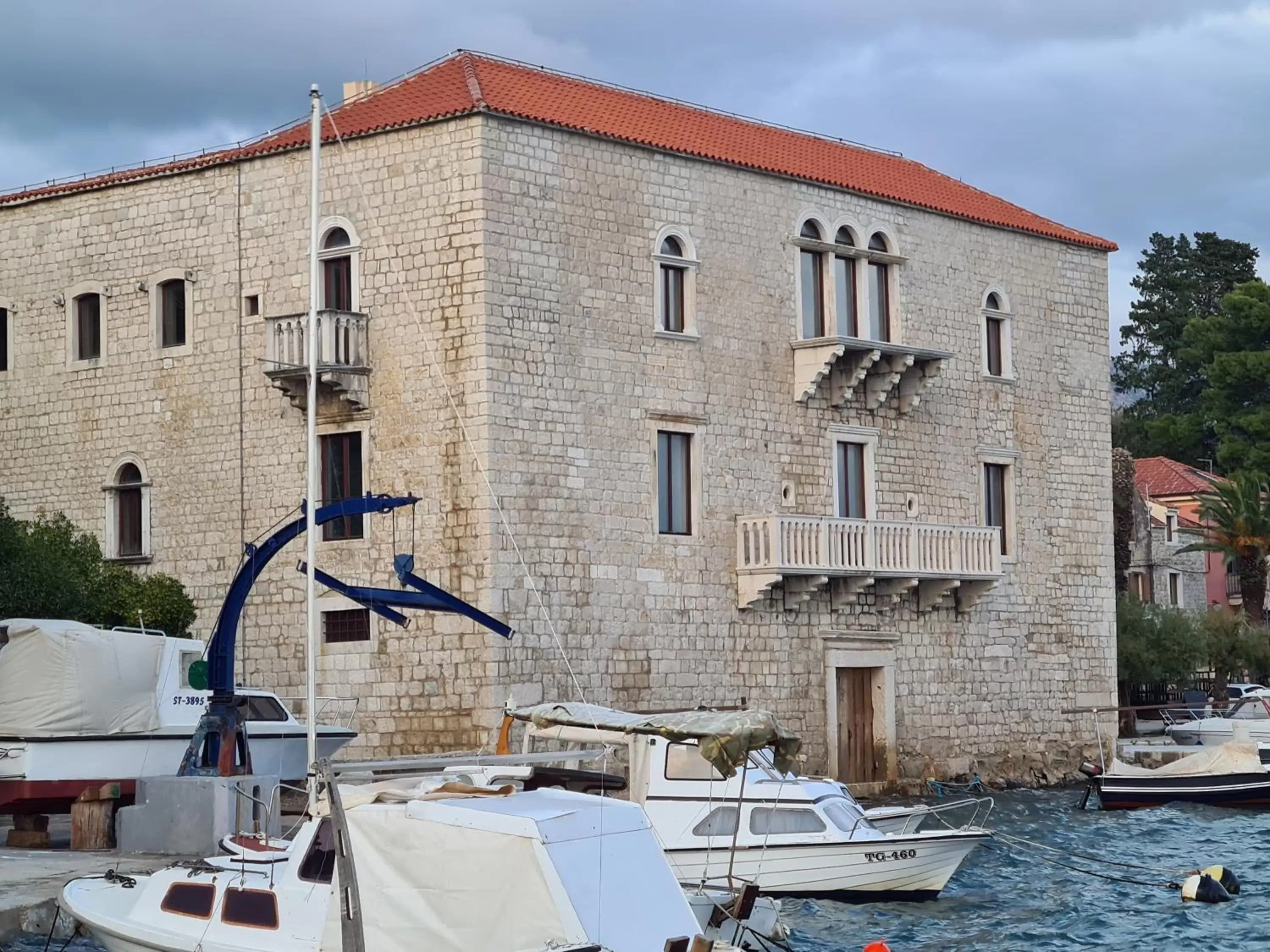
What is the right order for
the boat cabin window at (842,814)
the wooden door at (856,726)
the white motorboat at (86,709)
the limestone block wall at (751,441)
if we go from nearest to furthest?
the boat cabin window at (842,814), the white motorboat at (86,709), the limestone block wall at (751,441), the wooden door at (856,726)

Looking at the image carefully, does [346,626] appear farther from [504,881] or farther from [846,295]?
[504,881]

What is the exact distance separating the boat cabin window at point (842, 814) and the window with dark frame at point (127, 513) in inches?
546

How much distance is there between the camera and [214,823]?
71.7 feet

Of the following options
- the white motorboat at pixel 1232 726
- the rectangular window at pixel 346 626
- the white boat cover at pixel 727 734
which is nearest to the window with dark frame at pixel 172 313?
the rectangular window at pixel 346 626

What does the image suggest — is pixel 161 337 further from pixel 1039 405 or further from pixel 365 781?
pixel 1039 405

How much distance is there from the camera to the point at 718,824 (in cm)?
2280

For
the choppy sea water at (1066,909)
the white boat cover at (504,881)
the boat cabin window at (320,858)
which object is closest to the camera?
the white boat cover at (504,881)

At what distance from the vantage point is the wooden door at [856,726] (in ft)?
111

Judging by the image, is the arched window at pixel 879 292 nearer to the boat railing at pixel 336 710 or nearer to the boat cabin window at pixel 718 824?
the boat railing at pixel 336 710

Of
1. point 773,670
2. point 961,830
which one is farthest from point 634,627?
point 961,830

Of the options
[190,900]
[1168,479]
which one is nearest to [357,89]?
[190,900]

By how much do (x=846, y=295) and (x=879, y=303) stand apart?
0.67 m

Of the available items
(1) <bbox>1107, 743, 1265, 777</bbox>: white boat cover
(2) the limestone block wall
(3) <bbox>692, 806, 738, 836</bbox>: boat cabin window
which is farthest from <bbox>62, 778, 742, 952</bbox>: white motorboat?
(1) <bbox>1107, 743, 1265, 777</bbox>: white boat cover

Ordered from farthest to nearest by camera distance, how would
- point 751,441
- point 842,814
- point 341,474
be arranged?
point 751,441, point 341,474, point 842,814
